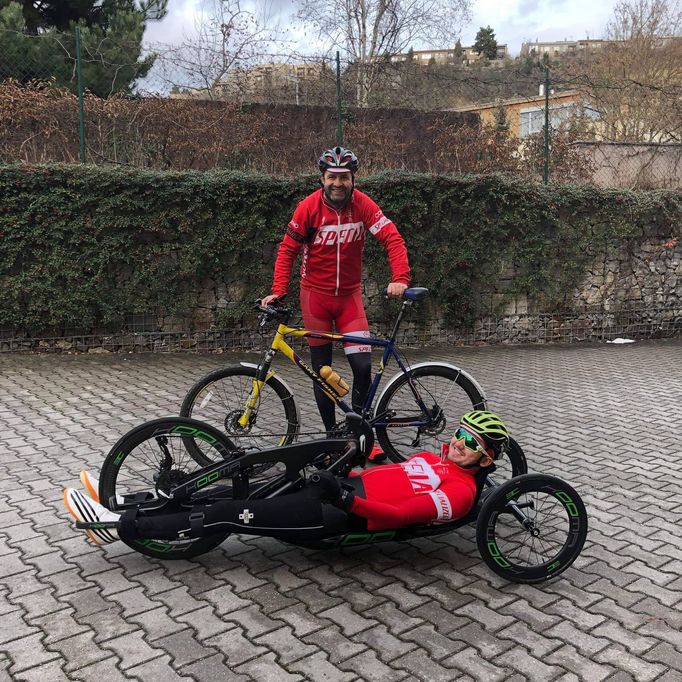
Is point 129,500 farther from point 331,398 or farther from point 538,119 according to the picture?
point 538,119

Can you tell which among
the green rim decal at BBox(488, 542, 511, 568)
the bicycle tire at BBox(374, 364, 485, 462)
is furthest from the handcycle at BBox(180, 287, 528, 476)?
the green rim decal at BBox(488, 542, 511, 568)

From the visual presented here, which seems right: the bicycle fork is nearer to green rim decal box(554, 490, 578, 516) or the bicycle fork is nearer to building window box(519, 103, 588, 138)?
green rim decal box(554, 490, 578, 516)

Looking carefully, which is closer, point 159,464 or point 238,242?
point 159,464

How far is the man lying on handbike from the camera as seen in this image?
3.12 m

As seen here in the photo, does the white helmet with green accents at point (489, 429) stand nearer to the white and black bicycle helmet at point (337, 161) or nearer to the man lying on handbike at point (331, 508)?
the man lying on handbike at point (331, 508)

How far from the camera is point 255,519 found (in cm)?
315

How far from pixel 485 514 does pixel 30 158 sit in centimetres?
860

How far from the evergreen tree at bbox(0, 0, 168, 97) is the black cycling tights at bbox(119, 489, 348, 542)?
8.62 meters

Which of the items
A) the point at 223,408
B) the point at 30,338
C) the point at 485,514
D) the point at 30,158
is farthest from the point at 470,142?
the point at 485,514

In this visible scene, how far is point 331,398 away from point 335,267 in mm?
911

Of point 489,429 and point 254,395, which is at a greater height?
point 489,429

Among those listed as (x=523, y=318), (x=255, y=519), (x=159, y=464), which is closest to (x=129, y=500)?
(x=159, y=464)

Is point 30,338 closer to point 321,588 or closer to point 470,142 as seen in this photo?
point 321,588

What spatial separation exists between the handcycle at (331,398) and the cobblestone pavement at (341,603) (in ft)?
2.73
